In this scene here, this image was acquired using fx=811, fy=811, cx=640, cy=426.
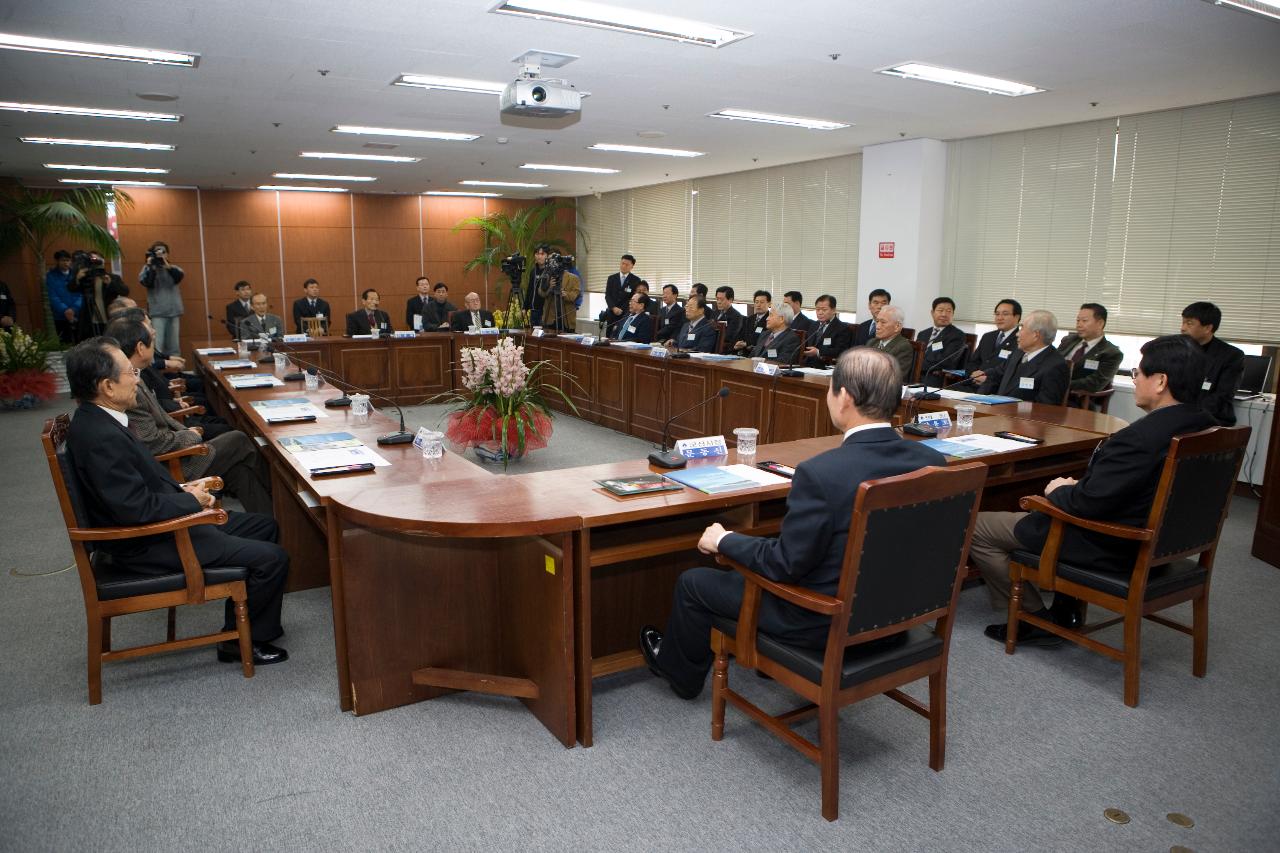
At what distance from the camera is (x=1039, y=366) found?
4941 millimetres

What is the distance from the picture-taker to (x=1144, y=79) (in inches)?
201

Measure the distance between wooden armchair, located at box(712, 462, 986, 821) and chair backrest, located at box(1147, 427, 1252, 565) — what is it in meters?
0.87

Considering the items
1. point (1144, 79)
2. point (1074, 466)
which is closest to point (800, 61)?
point (1144, 79)

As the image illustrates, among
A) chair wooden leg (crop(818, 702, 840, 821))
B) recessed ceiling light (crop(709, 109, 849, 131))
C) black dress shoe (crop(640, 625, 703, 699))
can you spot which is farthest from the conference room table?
recessed ceiling light (crop(709, 109, 849, 131))

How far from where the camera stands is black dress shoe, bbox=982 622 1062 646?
3.21m

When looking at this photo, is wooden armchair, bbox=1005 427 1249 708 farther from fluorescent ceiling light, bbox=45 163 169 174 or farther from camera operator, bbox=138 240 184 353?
camera operator, bbox=138 240 184 353

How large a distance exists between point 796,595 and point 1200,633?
6.25 feet

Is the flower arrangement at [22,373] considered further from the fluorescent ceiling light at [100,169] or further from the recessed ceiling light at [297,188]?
the recessed ceiling light at [297,188]

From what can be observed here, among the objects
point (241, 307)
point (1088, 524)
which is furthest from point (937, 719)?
point (241, 307)

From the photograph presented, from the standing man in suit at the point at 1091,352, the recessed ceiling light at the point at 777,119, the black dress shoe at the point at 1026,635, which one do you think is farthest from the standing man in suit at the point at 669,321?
the black dress shoe at the point at 1026,635

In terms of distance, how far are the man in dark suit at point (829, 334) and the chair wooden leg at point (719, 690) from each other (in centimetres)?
516

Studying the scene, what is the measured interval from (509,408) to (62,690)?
3.13 meters

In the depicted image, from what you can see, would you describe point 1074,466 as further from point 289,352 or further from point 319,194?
point 319,194

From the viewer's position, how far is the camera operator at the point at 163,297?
34.4 ft
